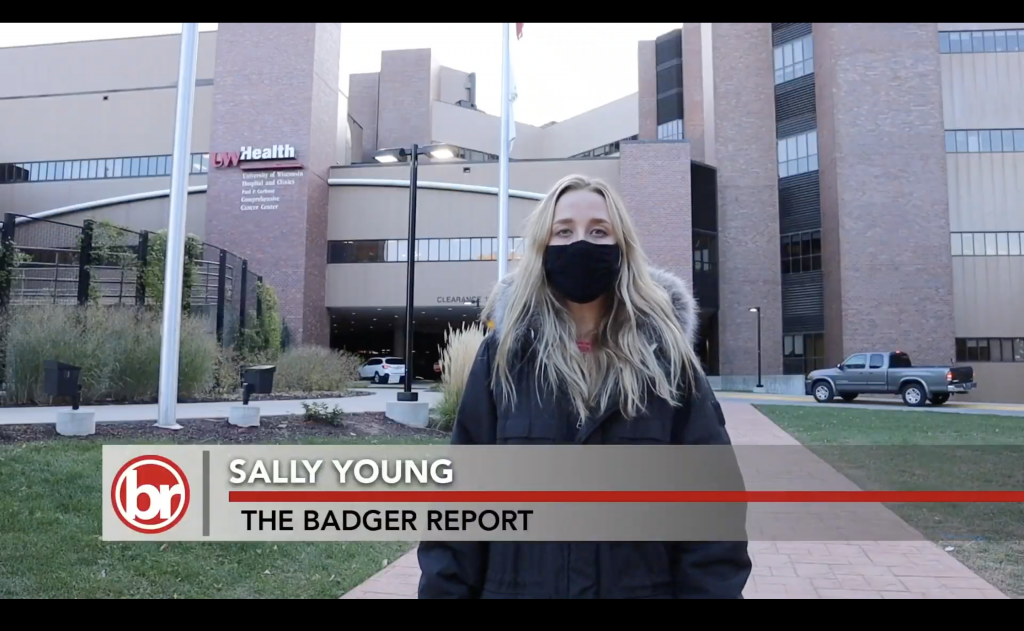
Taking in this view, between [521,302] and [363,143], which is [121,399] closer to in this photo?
[521,302]

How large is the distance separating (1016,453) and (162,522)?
1024 centimetres

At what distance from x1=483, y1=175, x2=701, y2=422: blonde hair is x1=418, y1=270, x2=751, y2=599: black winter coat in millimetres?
44

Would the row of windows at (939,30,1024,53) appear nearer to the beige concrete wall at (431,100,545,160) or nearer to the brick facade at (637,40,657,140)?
Answer: the brick facade at (637,40,657,140)

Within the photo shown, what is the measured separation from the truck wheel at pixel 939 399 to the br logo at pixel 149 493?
21.1m

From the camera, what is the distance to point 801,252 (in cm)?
3228

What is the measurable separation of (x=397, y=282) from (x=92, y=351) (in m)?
24.0

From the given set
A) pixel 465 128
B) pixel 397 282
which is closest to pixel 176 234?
pixel 397 282

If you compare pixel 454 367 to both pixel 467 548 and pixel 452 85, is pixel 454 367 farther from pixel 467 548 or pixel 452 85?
pixel 452 85

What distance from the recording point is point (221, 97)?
1297 inches

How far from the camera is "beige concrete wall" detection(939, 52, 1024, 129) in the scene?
28750mm

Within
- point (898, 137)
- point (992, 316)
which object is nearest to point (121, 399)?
point (898, 137)

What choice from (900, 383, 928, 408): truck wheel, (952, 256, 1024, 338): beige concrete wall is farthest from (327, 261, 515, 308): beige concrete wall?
(952, 256, 1024, 338): beige concrete wall

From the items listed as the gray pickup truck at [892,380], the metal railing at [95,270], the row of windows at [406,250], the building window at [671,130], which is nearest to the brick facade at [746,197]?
the building window at [671,130]
